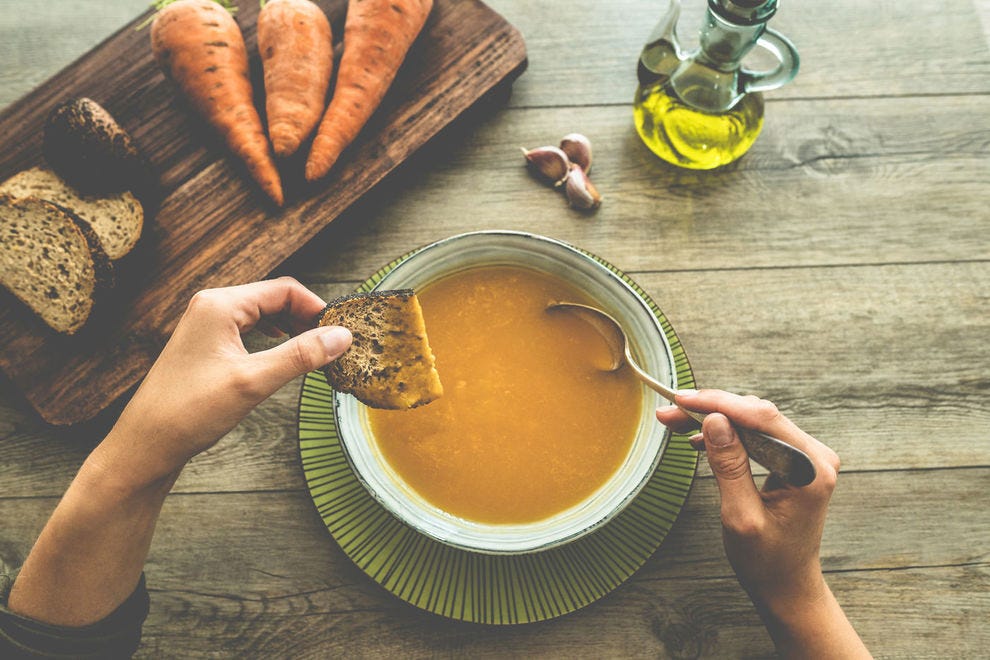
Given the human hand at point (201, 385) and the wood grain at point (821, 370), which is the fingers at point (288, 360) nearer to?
the human hand at point (201, 385)

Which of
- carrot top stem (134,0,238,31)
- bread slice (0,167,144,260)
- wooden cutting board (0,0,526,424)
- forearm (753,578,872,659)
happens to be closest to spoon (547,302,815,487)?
forearm (753,578,872,659)

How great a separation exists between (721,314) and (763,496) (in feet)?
1.37

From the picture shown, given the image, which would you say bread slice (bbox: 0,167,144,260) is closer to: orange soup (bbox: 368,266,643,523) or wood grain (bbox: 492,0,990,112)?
orange soup (bbox: 368,266,643,523)

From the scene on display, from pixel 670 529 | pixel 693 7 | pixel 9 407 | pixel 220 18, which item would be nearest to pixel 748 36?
pixel 693 7

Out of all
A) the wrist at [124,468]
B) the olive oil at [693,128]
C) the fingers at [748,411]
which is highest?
the wrist at [124,468]

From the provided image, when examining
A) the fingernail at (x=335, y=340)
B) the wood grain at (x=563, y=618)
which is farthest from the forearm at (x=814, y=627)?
the fingernail at (x=335, y=340)

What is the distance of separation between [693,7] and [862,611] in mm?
1253

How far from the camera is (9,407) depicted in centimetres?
129

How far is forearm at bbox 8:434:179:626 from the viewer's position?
3.26ft

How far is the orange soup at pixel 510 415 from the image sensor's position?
108 cm

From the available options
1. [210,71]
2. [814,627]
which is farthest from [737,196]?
[210,71]

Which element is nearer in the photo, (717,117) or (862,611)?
(862,611)

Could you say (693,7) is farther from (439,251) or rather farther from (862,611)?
(862,611)

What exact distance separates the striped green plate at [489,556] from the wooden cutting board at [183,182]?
1.18 feet
